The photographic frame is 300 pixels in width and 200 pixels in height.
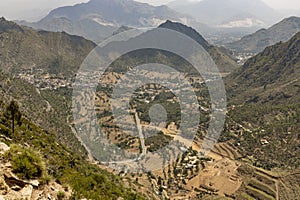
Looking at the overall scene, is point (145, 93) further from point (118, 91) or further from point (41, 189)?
point (41, 189)

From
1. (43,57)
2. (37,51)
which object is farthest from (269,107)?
(37,51)

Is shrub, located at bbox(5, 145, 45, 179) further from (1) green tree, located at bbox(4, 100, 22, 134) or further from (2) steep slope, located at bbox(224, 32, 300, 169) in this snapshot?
(2) steep slope, located at bbox(224, 32, 300, 169)

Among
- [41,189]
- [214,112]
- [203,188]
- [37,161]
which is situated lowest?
[203,188]

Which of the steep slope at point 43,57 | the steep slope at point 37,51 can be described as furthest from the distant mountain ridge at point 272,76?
the steep slope at point 37,51

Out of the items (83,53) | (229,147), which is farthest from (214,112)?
(83,53)

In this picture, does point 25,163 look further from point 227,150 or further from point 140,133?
point 140,133

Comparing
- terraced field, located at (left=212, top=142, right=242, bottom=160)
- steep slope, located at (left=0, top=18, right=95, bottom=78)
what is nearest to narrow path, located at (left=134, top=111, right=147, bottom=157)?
terraced field, located at (left=212, top=142, right=242, bottom=160)

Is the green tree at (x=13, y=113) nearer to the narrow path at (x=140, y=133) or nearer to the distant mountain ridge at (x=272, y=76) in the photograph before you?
the narrow path at (x=140, y=133)

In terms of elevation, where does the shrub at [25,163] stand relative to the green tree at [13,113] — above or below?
above
